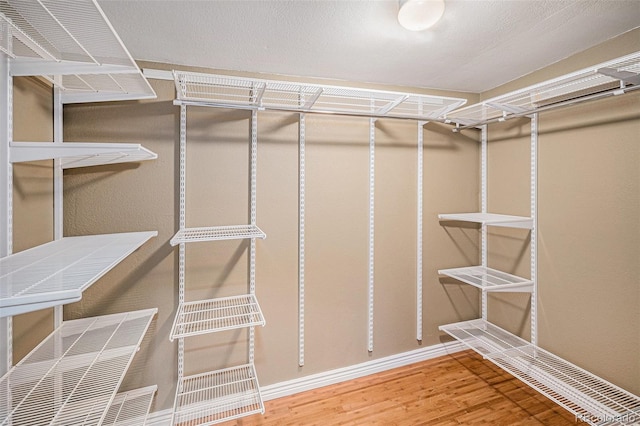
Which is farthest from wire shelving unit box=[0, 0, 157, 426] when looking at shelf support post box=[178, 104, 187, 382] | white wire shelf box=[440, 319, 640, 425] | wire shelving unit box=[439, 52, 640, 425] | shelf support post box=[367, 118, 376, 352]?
white wire shelf box=[440, 319, 640, 425]

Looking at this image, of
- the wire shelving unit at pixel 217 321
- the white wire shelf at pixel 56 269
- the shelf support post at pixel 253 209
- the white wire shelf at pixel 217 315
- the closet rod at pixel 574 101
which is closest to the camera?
the white wire shelf at pixel 56 269

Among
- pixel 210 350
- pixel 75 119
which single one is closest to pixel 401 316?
pixel 210 350

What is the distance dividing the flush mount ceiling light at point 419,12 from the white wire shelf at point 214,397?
1.91 m

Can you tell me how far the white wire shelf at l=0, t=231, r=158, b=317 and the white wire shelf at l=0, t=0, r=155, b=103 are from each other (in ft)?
2.26

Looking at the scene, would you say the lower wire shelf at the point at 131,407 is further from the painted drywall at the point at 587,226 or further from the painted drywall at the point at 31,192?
the painted drywall at the point at 587,226

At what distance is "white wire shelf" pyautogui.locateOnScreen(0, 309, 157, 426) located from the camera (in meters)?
0.98

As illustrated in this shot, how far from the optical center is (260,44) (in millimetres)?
1511

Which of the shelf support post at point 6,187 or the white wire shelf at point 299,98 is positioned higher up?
the white wire shelf at point 299,98

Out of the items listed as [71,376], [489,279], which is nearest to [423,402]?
[489,279]

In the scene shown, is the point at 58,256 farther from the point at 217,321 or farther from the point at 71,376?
the point at 217,321

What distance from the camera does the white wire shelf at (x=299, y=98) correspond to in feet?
4.66

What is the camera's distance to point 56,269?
939 mm

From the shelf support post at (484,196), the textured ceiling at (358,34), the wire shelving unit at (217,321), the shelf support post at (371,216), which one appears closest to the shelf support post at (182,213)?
the wire shelving unit at (217,321)

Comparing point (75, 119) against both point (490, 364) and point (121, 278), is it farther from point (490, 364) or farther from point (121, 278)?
point (490, 364)
